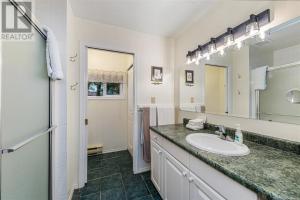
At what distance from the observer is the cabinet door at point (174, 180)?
114cm

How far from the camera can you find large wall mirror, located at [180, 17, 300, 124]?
1.04m

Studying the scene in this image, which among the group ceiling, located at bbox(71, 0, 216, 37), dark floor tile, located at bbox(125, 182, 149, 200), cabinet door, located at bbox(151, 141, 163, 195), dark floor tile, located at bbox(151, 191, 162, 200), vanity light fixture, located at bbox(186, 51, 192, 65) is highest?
ceiling, located at bbox(71, 0, 216, 37)

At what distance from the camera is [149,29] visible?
6.98 ft

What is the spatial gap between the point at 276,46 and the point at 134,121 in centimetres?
184

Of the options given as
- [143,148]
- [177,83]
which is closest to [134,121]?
[143,148]

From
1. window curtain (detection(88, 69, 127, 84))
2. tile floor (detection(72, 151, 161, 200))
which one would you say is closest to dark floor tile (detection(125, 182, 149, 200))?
tile floor (detection(72, 151, 161, 200))

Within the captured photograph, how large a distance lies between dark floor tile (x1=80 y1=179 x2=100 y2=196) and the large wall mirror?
1.76m

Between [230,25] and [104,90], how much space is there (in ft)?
8.58

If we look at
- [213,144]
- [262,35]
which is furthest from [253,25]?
[213,144]

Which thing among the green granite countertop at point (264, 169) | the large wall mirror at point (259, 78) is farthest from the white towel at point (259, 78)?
the green granite countertop at point (264, 169)

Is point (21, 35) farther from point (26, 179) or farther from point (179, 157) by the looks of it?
point (179, 157)

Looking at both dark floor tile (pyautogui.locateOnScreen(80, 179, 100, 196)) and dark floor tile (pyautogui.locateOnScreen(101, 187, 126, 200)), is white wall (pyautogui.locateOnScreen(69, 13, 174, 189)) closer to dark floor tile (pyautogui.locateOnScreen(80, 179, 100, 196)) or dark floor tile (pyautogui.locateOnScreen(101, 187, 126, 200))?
dark floor tile (pyautogui.locateOnScreen(80, 179, 100, 196))

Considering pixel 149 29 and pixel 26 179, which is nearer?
pixel 26 179

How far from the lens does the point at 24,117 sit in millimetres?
903
